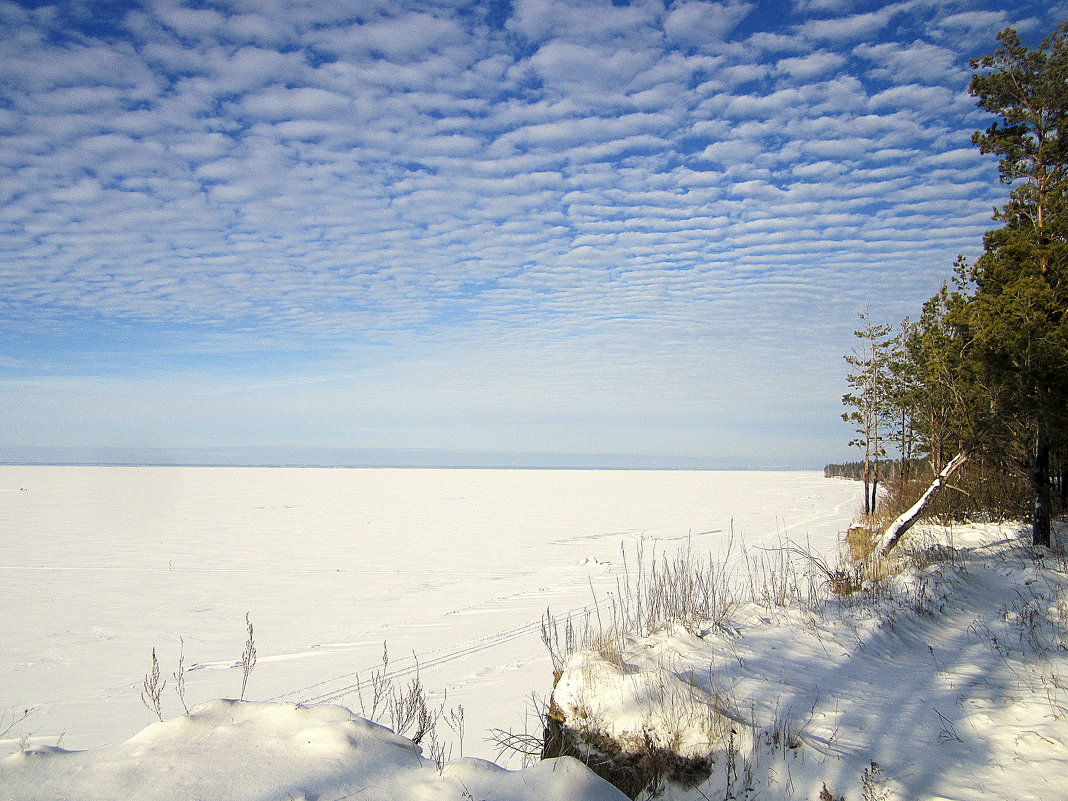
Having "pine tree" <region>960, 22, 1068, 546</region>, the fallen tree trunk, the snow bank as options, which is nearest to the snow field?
the snow bank

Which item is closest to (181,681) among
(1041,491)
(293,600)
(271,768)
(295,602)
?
(271,768)

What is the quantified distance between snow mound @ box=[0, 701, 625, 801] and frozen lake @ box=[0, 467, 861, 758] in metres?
2.81

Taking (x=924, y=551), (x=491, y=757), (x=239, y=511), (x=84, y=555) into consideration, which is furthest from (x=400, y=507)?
(x=491, y=757)

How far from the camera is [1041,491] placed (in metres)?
11.6

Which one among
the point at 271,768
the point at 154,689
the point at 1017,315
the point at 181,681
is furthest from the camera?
the point at 1017,315

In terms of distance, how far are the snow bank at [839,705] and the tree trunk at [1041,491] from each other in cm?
610

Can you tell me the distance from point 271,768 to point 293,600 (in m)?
9.94

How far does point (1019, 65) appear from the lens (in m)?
13.1

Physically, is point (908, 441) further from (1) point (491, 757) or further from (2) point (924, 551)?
(1) point (491, 757)

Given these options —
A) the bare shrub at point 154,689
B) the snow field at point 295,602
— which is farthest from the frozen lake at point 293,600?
the bare shrub at point 154,689

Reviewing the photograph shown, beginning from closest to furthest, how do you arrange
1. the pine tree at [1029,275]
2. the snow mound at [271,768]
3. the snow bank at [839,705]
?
1. the snow mound at [271,768]
2. the snow bank at [839,705]
3. the pine tree at [1029,275]

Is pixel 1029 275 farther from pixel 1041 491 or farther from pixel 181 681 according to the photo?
pixel 181 681

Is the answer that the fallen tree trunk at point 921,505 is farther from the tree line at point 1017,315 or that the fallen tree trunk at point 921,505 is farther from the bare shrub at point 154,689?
the bare shrub at point 154,689

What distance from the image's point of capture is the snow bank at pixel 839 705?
3.39 m
